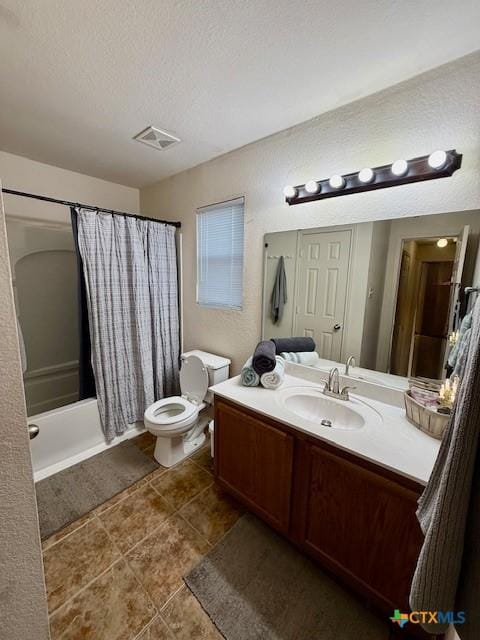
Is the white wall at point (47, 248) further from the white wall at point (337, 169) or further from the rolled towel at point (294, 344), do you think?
the rolled towel at point (294, 344)

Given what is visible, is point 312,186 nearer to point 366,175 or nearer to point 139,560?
point 366,175

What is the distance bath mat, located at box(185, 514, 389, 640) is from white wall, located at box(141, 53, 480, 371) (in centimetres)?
128

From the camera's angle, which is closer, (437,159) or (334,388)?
(437,159)

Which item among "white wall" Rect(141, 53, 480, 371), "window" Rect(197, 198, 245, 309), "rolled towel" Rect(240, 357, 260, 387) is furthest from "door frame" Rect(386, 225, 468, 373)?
"window" Rect(197, 198, 245, 309)

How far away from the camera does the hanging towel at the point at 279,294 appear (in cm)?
191

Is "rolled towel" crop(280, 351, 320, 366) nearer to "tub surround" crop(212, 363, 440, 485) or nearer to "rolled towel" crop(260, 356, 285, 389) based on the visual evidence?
"tub surround" crop(212, 363, 440, 485)

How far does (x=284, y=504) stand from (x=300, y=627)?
1.42 feet

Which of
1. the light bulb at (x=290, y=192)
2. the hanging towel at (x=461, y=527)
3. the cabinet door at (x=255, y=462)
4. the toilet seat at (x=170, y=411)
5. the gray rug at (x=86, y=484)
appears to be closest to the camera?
the hanging towel at (x=461, y=527)

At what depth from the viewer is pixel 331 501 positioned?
3.91 ft

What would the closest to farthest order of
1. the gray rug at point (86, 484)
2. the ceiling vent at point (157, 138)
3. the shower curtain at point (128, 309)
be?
the gray rug at point (86, 484), the ceiling vent at point (157, 138), the shower curtain at point (128, 309)

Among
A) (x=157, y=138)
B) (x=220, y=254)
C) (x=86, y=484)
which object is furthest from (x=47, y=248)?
(x=86, y=484)

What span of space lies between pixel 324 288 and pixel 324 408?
75cm

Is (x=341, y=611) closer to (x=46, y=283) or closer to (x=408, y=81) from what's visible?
(x=408, y=81)

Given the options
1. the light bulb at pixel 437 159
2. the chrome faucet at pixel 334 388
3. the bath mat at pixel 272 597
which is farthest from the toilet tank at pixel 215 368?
the light bulb at pixel 437 159
